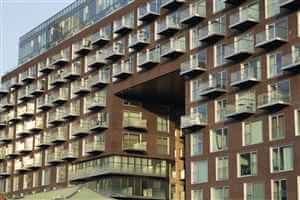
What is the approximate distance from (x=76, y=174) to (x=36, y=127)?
1715 centimetres

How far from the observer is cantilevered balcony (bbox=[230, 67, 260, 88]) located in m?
60.8

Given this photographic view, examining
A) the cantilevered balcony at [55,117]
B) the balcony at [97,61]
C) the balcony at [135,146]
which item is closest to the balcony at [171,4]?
the balcony at [97,61]

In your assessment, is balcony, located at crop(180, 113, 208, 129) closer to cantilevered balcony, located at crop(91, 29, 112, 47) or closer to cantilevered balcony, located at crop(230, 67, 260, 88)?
cantilevered balcony, located at crop(230, 67, 260, 88)

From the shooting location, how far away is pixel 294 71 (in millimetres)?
56875

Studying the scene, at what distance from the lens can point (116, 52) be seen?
275 ft

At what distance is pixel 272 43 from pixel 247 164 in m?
11.4

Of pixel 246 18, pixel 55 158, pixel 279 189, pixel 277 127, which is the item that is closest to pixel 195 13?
pixel 246 18

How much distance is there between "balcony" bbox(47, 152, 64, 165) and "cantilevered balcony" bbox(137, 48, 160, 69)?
23.4 m

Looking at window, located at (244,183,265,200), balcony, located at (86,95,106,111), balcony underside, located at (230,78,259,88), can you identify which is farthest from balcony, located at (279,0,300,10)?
balcony, located at (86,95,106,111)

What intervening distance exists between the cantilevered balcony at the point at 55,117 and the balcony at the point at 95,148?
411 inches

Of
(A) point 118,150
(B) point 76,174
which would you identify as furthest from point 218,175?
(B) point 76,174

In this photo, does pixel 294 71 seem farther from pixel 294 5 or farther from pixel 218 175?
pixel 218 175

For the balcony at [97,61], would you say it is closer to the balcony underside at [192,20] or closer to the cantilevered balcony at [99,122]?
the cantilevered balcony at [99,122]

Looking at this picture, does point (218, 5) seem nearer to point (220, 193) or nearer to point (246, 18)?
point (246, 18)
